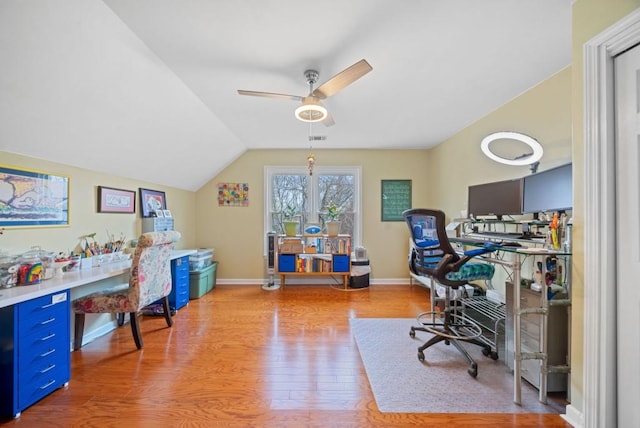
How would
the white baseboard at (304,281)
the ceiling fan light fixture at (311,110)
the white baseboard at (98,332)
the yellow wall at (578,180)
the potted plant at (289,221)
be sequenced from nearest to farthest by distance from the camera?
1. the yellow wall at (578,180)
2. the ceiling fan light fixture at (311,110)
3. the white baseboard at (98,332)
4. the potted plant at (289,221)
5. the white baseboard at (304,281)

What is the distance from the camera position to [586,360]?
136 cm

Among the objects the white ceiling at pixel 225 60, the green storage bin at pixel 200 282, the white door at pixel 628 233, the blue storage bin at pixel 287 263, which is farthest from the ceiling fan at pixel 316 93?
the green storage bin at pixel 200 282

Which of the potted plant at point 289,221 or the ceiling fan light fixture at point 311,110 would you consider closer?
the ceiling fan light fixture at point 311,110

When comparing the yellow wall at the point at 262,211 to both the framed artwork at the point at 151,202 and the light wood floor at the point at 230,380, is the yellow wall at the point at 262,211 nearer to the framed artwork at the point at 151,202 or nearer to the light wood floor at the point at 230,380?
the framed artwork at the point at 151,202

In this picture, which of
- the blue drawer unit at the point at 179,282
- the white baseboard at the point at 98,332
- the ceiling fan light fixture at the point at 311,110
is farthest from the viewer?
the blue drawer unit at the point at 179,282

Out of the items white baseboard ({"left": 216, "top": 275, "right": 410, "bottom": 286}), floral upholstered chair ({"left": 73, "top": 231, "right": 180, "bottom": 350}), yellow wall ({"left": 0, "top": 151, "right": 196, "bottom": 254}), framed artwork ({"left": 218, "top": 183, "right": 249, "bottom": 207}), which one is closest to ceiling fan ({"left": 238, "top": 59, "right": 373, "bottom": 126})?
floral upholstered chair ({"left": 73, "top": 231, "right": 180, "bottom": 350})

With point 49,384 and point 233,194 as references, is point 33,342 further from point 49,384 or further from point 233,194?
point 233,194

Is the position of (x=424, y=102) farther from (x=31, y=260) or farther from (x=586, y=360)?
(x=31, y=260)

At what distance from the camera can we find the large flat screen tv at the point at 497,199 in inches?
89.5

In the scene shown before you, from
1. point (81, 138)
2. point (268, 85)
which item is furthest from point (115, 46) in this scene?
point (268, 85)

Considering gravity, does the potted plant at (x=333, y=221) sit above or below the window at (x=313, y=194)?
below

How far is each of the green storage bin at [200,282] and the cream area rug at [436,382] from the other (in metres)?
2.46

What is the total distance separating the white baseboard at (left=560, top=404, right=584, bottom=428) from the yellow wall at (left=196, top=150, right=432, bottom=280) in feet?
9.85

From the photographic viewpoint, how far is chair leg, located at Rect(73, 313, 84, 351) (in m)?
2.25
